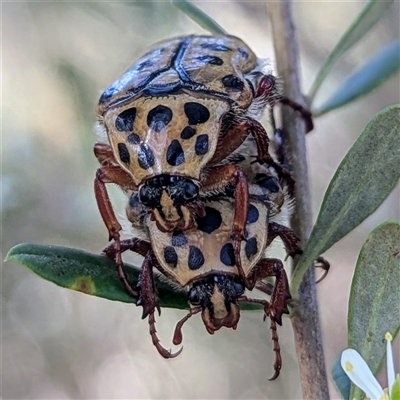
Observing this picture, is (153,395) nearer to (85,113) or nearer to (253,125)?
(85,113)

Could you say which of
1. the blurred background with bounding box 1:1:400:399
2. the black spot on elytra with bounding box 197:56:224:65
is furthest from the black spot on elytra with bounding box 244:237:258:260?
the blurred background with bounding box 1:1:400:399

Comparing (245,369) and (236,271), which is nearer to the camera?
(236,271)

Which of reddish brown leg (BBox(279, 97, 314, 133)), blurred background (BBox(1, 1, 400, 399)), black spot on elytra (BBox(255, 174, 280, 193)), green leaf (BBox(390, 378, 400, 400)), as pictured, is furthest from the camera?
blurred background (BBox(1, 1, 400, 399))

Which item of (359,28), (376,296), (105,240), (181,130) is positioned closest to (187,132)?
(181,130)

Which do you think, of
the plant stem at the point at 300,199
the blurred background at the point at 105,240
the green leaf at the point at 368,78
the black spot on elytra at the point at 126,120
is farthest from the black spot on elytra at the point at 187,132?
the blurred background at the point at 105,240

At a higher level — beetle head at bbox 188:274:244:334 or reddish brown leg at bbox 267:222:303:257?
reddish brown leg at bbox 267:222:303:257

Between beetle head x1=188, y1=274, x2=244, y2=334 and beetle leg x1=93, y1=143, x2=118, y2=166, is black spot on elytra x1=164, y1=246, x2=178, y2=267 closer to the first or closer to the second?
beetle head x1=188, y1=274, x2=244, y2=334

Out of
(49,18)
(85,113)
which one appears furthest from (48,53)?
(85,113)
